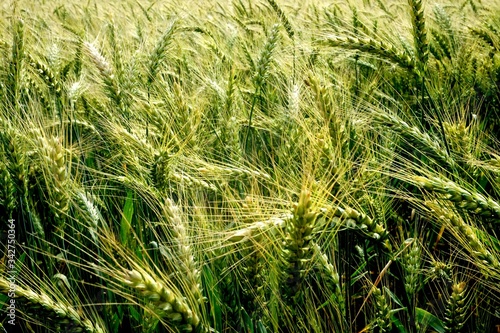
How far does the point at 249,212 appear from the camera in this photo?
107 centimetres

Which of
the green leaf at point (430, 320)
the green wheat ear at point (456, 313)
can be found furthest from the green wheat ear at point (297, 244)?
the green leaf at point (430, 320)

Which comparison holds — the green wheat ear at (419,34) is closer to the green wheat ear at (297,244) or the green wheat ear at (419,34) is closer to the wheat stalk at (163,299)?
the green wheat ear at (297,244)

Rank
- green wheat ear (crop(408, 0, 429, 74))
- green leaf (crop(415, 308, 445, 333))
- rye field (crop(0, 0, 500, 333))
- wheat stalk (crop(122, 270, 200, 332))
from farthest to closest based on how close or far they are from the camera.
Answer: green wheat ear (crop(408, 0, 429, 74)) < green leaf (crop(415, 308, 445, 333)) < rye field (crop(0, 0, 500, 333)) < wheat stalk (crop(122, 270, 200, 332))

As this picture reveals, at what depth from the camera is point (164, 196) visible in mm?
1279

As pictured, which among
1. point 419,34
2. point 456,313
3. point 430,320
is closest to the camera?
point 456,313

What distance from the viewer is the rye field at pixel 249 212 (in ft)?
3.35

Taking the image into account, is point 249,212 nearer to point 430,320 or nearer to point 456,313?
point 456,313

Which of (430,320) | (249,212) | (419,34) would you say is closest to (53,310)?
(249,212)

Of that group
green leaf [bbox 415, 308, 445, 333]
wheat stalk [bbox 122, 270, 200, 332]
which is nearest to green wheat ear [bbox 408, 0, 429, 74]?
green leaf [bbox 415, 308, 445, 333]

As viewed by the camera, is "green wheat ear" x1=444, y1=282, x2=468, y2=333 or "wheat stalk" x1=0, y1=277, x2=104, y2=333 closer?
"wheat stalk" x1=0, y1=277, x2=104, y2=333

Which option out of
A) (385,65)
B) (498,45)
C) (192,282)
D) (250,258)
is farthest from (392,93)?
(192,282)

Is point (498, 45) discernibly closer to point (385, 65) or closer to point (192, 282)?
point (385, 65)

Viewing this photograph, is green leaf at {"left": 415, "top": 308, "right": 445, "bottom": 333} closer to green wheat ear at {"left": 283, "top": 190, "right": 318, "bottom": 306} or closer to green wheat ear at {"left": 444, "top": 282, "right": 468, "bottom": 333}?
green wheat ear at {"left": 444, "top": 282, "right": 468, "bottom": 333}

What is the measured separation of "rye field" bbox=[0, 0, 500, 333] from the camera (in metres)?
1.02
